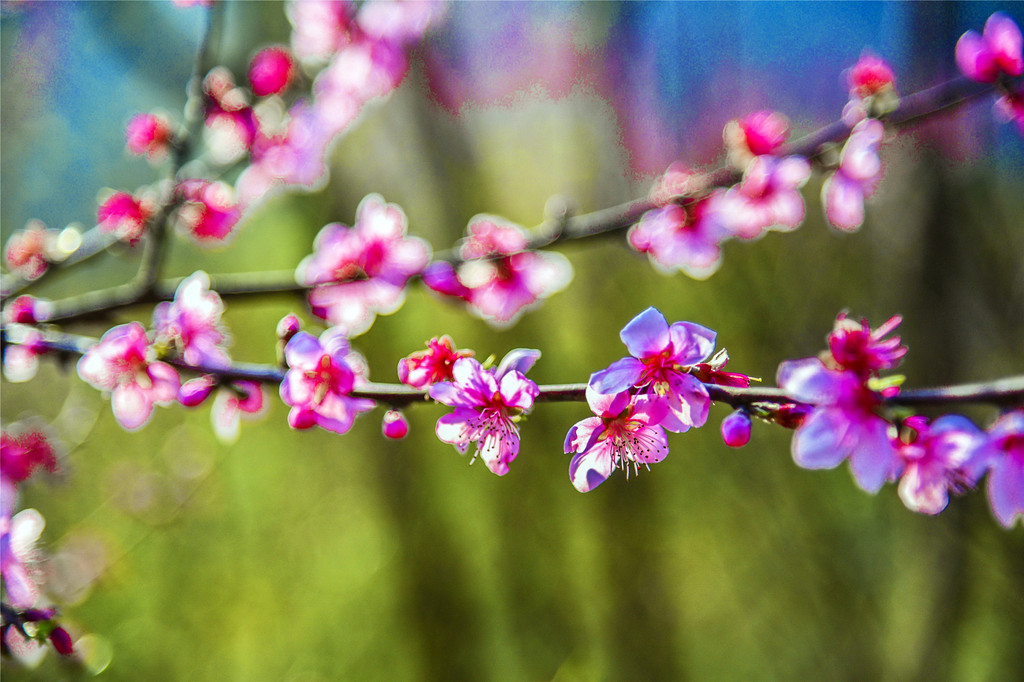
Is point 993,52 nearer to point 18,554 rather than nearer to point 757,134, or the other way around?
point 757,134

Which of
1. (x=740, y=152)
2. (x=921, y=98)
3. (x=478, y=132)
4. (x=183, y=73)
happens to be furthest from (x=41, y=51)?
(x=921, y=98)

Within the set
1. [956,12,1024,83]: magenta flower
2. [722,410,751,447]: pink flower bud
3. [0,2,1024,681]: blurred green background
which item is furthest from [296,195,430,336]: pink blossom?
[0,2,1024,681]: blurred green background

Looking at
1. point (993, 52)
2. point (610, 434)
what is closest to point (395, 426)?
point (610, 434)

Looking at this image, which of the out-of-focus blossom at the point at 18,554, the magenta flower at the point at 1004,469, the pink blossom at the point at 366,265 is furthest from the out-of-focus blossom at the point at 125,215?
the magenta flower at the point at 1004,469

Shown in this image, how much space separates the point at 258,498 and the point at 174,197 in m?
4.31

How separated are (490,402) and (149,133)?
1206mm

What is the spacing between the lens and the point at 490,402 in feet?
2.59

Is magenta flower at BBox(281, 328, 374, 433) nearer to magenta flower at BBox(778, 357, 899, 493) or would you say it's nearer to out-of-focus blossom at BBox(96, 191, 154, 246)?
magenta flower at BBox(778, 357, 899, 493)

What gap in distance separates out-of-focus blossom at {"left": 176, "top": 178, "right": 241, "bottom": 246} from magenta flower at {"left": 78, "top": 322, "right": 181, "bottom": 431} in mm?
590

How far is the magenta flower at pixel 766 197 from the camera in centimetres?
140

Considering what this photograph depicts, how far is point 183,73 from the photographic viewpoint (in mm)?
3545

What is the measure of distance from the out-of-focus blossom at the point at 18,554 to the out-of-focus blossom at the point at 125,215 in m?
0.65

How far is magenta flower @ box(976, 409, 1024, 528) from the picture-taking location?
0.62 meters

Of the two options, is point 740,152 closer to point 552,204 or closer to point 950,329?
point 552,204
